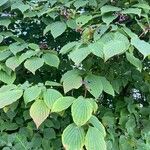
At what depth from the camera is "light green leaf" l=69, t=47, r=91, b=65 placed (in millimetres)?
1482

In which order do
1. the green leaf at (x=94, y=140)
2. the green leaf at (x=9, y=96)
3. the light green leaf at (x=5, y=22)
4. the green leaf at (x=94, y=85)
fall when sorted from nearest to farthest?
1. the green leaf at (x=94, y=140)
2. the green leaf at (x=9, y=96)
3. the green leaf at (x=94, y=85)
4. the light green leaf at (x=5, y=22)

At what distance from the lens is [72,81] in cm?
156

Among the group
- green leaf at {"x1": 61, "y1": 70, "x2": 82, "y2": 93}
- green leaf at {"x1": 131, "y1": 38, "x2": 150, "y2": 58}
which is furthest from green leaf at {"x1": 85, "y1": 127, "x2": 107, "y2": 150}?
green leaf at {"x1": 131, "y1": 38, "x2": 150, "y2": 58}

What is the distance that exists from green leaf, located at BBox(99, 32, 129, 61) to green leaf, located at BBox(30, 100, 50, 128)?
29 centimetres

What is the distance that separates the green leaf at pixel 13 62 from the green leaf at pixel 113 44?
0.37 metres

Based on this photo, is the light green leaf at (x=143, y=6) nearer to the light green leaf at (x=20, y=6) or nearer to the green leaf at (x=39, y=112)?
the light green leaf at (x=20, y=6)

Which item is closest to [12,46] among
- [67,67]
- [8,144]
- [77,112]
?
[67,67]

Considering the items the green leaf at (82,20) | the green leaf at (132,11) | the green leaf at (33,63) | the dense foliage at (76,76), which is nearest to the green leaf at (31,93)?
the dense foliage at (76,76)

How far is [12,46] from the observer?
177 cm

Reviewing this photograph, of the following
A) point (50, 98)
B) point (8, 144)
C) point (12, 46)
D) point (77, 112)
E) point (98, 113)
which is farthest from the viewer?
point (98, 113)

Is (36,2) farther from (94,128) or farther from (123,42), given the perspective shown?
(94,128)

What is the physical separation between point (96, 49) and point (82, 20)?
8.9 inches

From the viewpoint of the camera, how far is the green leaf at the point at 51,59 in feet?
5.46

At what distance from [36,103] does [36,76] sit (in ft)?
1.61
